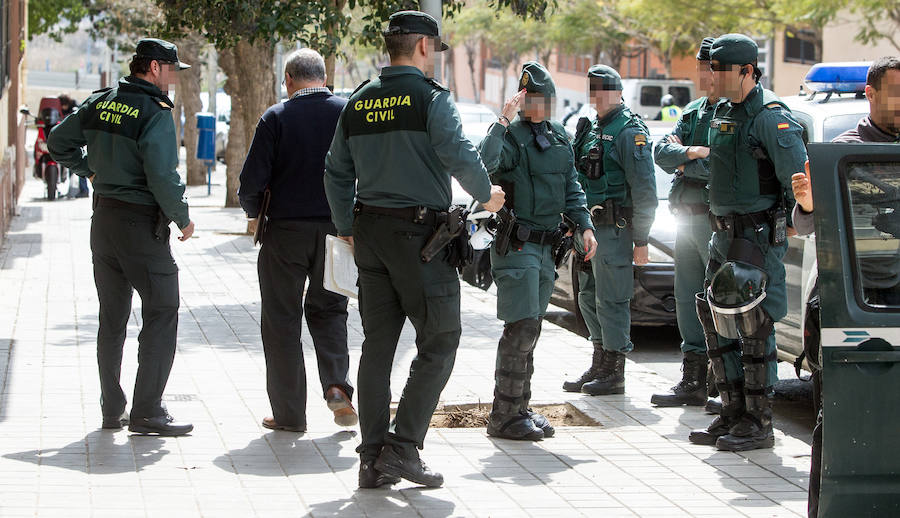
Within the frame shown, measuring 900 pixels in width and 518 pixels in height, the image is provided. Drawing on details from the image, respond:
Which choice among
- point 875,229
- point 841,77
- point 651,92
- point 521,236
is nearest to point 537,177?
point 521,236

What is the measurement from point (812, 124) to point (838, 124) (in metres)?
0.17

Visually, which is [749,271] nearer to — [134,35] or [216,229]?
[216,229]

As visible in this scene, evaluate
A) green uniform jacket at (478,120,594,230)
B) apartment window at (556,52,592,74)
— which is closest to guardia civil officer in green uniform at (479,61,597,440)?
green uniform jacket at (478,120,594,230)

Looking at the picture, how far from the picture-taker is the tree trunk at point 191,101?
2734cm

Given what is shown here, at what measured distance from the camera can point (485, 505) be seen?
535cm

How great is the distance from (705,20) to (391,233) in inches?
1128

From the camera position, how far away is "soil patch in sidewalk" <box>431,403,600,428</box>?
23.2ft

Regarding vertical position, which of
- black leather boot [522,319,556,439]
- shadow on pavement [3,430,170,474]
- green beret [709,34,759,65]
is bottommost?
shadow on pavement [3,430,170,474]

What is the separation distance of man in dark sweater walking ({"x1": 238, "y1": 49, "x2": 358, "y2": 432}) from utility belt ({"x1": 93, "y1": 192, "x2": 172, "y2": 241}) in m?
0.40

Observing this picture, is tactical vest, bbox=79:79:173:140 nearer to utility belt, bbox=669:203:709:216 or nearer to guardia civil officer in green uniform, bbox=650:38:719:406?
guardia civil officer in green uniform, bbox=650:38:719:406

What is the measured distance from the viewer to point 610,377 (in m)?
7.69

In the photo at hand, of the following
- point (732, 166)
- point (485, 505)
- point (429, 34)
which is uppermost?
point (429, 34)

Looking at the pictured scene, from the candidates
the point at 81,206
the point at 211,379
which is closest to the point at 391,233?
the point at 211,379

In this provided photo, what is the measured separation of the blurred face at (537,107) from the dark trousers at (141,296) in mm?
1935
